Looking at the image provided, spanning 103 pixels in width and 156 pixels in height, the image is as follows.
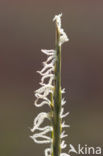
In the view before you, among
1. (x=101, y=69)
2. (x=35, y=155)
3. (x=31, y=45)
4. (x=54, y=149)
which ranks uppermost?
(x=31, y=45)

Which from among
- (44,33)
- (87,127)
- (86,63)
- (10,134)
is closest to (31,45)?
(44,33)

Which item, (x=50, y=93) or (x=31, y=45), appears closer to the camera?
(x=50, y=93)

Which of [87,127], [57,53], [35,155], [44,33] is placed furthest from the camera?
[44,33]

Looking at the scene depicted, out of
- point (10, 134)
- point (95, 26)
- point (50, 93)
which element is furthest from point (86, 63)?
point (50, 93)

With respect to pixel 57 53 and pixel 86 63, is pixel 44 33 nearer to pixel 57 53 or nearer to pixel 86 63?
pixel 86 63

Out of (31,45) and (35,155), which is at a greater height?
(31,45)

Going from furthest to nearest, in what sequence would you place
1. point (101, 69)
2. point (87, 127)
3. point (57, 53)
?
point (101, 69) → point (87, 127) → point (57, 53)

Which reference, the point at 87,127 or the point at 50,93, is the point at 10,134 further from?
the point at 50,93
